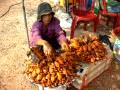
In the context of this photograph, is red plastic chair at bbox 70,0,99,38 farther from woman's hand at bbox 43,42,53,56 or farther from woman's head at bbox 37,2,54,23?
woman's hand at bbox 43,42,53,56

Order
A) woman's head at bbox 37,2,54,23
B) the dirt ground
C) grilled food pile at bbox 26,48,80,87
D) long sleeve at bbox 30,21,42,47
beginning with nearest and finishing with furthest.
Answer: grilled food pile at bbox 26,48,80,87 < woman's head at bbox 37,2,54,23 < long sleeve at bbox 30,21,42,47 < the dirt ground

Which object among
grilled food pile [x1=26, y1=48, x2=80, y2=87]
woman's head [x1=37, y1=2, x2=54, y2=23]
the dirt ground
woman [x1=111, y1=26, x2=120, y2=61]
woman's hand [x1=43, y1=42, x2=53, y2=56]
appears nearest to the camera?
grilled food pile [x1=26, y1=48, x2=80, y2=87]

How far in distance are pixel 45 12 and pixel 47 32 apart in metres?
0.44

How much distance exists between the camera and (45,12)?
340 centimetres

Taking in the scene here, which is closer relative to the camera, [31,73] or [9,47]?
[31,73]

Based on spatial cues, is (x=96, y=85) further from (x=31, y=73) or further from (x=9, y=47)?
(x=9, y=47)

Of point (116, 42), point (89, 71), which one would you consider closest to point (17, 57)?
point (89, 71)

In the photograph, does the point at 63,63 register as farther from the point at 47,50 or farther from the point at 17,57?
the point at 17,57

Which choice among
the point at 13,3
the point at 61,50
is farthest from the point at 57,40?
the point at 13,3

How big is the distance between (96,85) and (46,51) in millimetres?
1037

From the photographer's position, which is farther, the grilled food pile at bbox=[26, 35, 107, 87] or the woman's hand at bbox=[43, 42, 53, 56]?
the woman's hand at bbox=[43, 42, 53, 56]

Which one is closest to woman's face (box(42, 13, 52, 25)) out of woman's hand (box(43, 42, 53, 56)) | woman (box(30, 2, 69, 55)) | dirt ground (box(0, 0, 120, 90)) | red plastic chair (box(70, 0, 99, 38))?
woman (box(30, 2, 69, 55))

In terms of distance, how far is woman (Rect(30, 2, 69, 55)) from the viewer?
3410 millimetres

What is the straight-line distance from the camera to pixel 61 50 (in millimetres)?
3467
